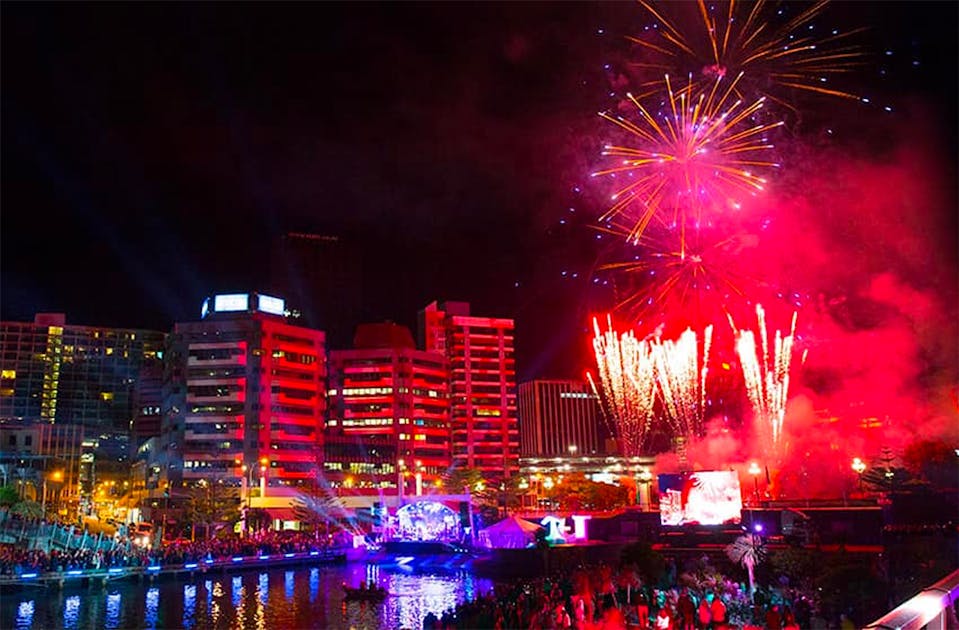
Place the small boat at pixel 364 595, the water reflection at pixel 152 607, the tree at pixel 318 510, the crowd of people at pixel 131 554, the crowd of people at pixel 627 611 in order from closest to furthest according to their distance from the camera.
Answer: the crowd of people at pixel 627 611
the water reflection at pixel 152 607
the small boat at pixel 364 595
the crowd of people at pixel 131 554
the tree at pixel 318 510

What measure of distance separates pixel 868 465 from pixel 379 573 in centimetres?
3568

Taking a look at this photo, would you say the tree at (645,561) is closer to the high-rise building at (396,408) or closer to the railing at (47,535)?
the railing at (47,535)

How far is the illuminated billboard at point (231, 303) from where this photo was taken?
90.1m

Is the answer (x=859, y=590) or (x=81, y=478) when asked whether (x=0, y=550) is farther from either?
(x=81, y=478)

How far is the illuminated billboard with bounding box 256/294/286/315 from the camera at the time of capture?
91562 mm

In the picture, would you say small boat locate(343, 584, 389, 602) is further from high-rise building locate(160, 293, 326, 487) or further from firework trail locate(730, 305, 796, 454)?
high-rise building locate(160, 293, 326, 487)

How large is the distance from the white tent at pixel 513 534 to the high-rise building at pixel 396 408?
53.8m

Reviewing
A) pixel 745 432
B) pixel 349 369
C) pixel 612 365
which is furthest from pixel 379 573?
pixel 349 369

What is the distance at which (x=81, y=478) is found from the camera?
106 meters

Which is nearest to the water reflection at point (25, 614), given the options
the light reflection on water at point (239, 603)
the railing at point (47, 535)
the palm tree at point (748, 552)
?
the light reflection on water at point (239, 603)

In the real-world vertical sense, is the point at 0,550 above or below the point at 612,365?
below

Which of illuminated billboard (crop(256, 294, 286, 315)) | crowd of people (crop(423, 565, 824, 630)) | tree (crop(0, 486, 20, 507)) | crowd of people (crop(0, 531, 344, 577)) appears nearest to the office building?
illuminated billboard (crop(256, 294, 286, 315))

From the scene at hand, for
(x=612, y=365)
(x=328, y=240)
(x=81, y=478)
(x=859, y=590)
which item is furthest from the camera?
(x=328, y=240)

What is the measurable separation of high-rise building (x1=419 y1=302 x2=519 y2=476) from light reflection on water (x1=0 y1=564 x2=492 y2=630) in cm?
6660
